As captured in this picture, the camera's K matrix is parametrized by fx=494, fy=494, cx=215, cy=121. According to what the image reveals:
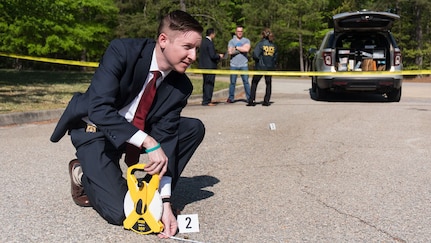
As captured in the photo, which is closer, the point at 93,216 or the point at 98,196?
the point at 98,196

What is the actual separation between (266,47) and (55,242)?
27.2 ft

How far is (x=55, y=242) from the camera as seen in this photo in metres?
2.86

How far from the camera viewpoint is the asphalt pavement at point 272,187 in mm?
3063

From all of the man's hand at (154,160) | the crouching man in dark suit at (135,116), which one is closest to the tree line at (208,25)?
the crouching man in dark suit at (135,116)

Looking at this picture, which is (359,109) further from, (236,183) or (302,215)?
(302,215)

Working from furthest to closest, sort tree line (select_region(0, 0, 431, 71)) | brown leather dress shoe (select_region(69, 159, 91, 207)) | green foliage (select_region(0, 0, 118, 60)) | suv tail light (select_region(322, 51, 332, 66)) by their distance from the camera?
tree line (select_region(0, 0, 431, 71))
green foliage (select_region(0, 0, 118, 60))
suv tail light (select_region(322, 51, 332, 66))
brown leather dress shoe (select_region(69, 159, 91, 207))

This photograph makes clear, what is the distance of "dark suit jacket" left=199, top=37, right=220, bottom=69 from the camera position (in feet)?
35.3

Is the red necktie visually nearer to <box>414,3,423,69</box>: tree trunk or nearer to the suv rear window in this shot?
the suv rear window

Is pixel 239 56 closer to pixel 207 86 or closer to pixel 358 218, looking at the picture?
pixel 207 86

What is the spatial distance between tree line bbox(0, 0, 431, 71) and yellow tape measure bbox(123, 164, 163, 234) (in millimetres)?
22528

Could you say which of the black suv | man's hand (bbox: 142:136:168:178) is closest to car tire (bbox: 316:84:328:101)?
the black suv

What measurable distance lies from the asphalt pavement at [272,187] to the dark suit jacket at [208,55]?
3.53 meters

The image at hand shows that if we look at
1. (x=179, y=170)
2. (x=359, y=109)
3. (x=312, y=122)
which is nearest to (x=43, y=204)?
(x=179, y=170)

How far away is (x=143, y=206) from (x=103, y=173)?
0.37 m
